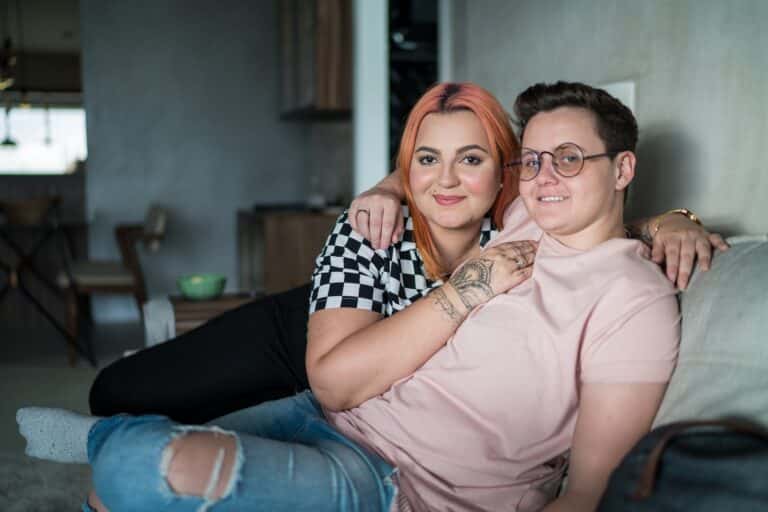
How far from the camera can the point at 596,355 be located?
4.11ft

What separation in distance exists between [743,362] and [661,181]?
0.83 meters

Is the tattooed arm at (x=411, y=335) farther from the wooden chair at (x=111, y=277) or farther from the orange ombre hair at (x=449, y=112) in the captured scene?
the wooden chair at (x=111, y=277)

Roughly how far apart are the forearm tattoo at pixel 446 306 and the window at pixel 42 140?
1158 cm

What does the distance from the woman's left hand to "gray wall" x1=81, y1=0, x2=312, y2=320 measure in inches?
208

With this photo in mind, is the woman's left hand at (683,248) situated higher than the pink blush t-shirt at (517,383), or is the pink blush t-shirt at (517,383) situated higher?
the woman's left hand at (683,248)

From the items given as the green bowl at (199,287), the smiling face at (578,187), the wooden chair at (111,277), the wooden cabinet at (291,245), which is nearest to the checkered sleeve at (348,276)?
the smiling face at (578,187)

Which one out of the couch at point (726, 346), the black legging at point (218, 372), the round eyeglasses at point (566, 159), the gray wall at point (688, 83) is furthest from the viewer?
the black legging at point (218, 372)

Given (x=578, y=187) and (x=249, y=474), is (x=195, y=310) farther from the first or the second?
(x=578, y=187)

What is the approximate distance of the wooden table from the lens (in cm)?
279

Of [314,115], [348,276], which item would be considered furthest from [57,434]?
[314,115]

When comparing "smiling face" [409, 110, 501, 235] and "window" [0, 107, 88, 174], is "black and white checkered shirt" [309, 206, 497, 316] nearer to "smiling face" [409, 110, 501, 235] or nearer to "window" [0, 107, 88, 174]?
"smiling face" [409, 110, 501, 235]

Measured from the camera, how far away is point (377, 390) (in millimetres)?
1509

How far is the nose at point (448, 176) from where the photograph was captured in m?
1.59

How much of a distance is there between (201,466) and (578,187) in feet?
2.79
